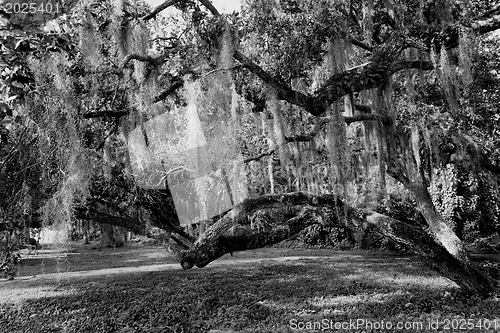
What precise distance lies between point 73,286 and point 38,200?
433 centimetres

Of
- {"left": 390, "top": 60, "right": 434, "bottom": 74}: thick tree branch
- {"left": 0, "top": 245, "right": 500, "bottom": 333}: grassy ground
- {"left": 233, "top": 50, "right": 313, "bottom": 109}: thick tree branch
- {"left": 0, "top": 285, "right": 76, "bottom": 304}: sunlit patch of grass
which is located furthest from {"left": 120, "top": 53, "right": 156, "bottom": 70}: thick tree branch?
{"left": 0, "top": 285, "right": 76, "bottom": 304}: sunlit patch of grass

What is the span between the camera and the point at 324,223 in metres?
4.89

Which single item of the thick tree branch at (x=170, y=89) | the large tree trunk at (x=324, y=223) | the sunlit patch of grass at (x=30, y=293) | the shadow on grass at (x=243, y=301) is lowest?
the shadow on grass at (x=243, y=301)

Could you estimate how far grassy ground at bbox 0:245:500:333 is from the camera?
16.0ft

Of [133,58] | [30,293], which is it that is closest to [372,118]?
[133,58]

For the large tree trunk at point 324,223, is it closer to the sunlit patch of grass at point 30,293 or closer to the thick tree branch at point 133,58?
the thick tree branch at point 133,58

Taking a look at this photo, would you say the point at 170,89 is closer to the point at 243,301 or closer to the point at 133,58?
the point at 133,58

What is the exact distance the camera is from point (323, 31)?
436 centimetres

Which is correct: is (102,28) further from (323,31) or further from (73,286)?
(73,286)

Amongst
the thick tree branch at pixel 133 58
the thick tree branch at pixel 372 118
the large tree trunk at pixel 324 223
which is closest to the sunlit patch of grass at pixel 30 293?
the large tree trunk at pixel 324 223

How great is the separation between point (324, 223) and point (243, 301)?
2194mm

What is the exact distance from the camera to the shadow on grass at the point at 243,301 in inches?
201

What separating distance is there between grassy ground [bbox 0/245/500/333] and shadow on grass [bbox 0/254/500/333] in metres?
0.01

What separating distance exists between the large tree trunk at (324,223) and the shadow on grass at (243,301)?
411 mm
